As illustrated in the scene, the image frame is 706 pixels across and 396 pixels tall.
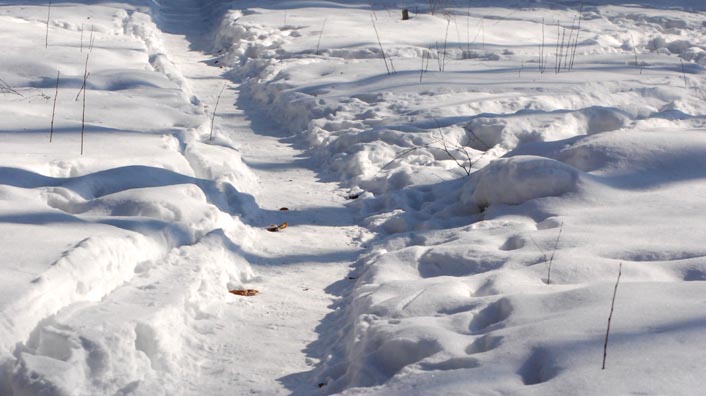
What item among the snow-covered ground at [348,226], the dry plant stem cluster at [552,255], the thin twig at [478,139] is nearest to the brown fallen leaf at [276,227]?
the snow-covered ground at [348,226]

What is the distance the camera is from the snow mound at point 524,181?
4605 mm

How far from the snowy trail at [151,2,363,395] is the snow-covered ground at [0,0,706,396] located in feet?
0.05

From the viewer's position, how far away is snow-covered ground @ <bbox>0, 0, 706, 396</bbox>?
2.75 metres

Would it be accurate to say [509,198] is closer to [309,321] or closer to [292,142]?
[309,321]

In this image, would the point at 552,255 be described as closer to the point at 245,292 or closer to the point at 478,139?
the point at 245,292

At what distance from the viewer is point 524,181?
4633mm

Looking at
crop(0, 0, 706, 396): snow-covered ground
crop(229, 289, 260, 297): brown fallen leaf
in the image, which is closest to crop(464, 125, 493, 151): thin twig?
crop(0, 0, 706, 396): snow-covered ground

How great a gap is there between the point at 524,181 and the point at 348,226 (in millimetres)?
1080

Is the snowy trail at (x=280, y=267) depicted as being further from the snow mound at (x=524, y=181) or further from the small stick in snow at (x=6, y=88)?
the small stick in snow at (x=6, y=88)

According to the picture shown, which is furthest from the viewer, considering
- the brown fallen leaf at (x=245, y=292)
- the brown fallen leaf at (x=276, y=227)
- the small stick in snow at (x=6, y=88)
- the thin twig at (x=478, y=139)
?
the small stick in snow at (x=6, y=88)

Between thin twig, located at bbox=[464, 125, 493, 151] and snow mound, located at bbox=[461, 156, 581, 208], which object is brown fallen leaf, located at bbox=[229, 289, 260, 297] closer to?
Result: snow mound, located at bbox=[461, 156, 581, 208]

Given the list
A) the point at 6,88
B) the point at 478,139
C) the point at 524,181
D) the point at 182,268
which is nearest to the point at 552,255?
the point at 524,181

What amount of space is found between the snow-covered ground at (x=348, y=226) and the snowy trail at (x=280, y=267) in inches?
0.6

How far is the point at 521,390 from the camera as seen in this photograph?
2393 millimetres
